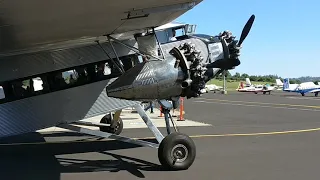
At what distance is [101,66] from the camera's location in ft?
32.7

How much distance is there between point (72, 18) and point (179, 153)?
4.42 metres

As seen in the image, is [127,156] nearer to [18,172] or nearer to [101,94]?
[101,94]

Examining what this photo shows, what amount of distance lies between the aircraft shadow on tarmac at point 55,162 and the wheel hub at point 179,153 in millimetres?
461

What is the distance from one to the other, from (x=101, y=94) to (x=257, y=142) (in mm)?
5521

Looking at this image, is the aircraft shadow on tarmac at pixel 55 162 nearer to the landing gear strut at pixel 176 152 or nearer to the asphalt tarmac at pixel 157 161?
the asphalt tarmac at pixel 157 161

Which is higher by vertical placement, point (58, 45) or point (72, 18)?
point (72, 18)

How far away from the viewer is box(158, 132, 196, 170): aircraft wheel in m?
8.69

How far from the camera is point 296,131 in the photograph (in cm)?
1551

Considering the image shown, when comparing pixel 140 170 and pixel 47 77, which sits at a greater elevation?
pixel 47 77

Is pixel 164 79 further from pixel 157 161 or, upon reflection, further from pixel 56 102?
pixel 56 102

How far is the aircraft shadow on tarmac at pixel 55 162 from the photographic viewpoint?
8727 millimetres

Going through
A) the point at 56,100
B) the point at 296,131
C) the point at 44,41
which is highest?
the point at 44,41

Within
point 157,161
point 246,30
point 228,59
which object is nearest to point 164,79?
point 228,59

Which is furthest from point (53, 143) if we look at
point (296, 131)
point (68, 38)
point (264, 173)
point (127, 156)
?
point (296, 131)
